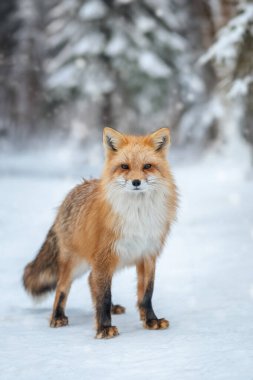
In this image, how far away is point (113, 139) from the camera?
213 inches

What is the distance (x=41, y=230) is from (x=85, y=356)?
802cm

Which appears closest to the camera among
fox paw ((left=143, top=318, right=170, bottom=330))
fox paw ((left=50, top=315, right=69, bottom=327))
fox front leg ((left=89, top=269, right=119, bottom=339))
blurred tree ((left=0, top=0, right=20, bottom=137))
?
fox front leg ((left=89, top=269, right=119, bottom=339))

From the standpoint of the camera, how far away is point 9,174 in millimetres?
23266

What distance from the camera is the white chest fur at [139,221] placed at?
523 centimetres

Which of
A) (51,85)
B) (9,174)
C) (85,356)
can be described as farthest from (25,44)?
(85,356)

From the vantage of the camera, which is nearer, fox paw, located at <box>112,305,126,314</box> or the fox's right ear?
the fox's right ear

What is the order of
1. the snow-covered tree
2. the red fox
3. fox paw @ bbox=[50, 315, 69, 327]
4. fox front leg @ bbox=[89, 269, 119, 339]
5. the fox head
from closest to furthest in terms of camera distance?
the fox head < the red fox < fox front leg @ bbox=[89, 269, 119, 339] < fox paw @ bbox=[50, 315, 69, 327] < the snow-covered tree

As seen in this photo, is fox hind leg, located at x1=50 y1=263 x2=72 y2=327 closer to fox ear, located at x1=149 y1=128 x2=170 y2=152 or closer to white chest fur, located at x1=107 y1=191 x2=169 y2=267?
white chest fur, located at x1=107 y1=191 x2=169 y2=267

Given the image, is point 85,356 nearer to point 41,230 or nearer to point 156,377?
point 156,377

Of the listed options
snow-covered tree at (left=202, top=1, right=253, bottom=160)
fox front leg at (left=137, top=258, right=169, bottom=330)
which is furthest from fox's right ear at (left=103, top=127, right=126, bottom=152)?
snow-covered tree at (left=202, top=1, right=253, bottom=160)

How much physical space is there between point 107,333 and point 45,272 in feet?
4.70

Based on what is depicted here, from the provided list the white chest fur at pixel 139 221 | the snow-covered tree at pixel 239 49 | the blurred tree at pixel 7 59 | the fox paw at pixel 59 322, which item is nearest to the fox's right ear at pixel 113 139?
the white chest fur at pixel 139 221

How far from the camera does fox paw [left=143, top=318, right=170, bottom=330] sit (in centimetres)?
550

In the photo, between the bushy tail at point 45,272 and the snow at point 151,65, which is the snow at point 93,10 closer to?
the snow at point 151,65
